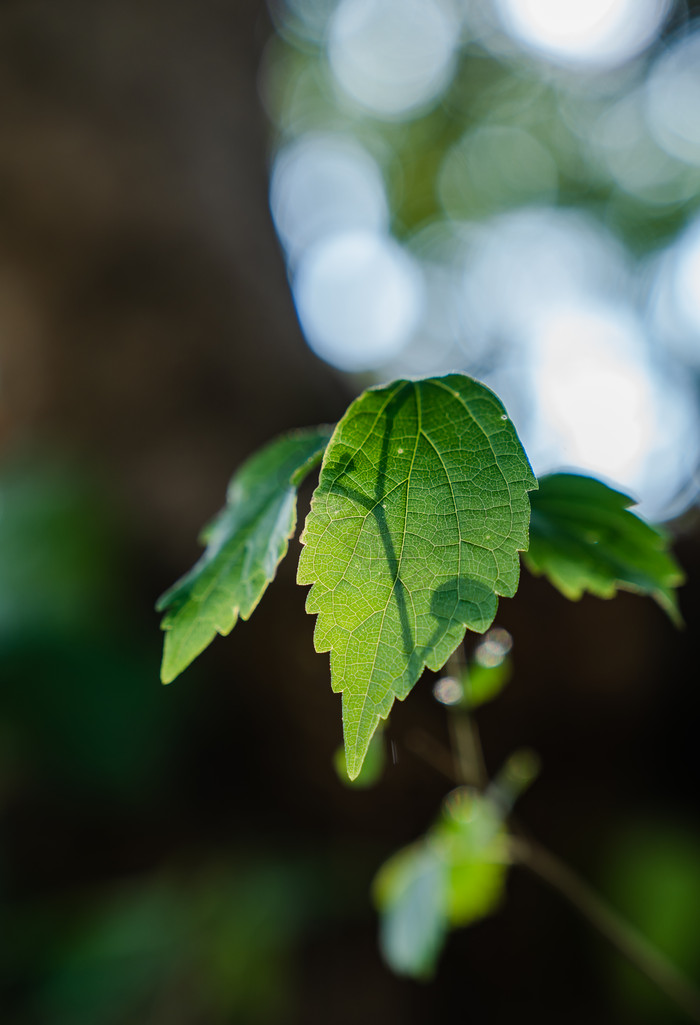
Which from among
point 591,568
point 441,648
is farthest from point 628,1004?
point 441,648

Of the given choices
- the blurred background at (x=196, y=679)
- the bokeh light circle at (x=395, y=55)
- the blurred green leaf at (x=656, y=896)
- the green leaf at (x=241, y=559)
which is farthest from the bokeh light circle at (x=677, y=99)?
the green leaf at (x=241, y=559)

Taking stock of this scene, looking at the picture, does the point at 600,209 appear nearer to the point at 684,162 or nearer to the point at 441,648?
the point at 684,162

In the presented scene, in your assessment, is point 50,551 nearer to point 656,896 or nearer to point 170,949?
point 170,949

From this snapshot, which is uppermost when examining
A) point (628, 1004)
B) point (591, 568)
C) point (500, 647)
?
point (591, 568)

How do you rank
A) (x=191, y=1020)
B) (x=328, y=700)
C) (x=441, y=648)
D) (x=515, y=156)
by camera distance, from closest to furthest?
1. (x=441, y=648)
2. (x=191, y=1020)
3. (x=328, y=700)
4. (x=515, y=156)

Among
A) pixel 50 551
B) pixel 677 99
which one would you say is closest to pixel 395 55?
pixel 677 99

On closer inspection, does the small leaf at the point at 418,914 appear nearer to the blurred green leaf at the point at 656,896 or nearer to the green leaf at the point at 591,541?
the green leaf at the point at 591,541
